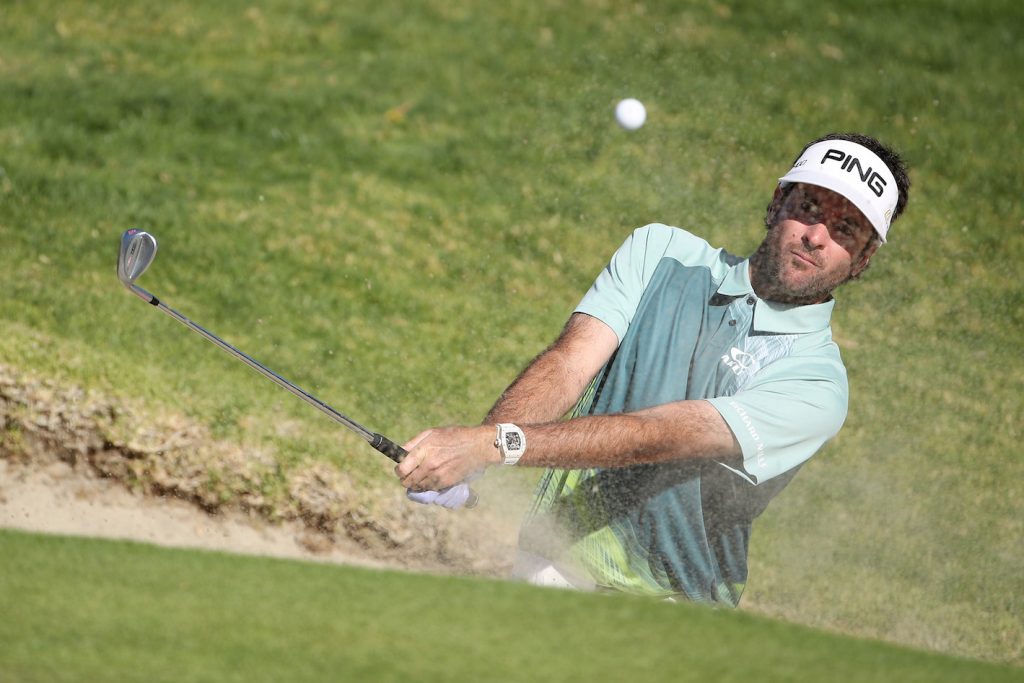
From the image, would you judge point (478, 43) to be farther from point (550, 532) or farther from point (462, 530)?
point (550, 532)

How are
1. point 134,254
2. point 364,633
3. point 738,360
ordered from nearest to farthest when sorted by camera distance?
point 364,633, point 738,360, point 134,254

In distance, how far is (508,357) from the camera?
8.12 m

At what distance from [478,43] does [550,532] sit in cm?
643

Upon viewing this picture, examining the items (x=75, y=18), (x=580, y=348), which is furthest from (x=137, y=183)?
(x=580, y=348)

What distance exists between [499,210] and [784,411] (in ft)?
16.1

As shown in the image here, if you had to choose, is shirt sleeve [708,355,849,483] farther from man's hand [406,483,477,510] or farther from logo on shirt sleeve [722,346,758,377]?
man's hand [406,483,477,510]

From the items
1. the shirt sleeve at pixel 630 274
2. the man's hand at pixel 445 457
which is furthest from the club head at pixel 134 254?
the shirt sleeve at pixel 630 274

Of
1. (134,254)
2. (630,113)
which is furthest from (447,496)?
(630,113)

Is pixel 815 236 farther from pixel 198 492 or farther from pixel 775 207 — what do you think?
pixel 198 492

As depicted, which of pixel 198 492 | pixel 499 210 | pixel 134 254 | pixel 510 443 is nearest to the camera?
pixel 510 443

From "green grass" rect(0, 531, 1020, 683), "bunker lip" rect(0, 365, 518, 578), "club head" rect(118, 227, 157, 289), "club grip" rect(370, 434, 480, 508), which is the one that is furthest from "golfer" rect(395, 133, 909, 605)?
"bunker lip" rect(0, 365, 518, 578)

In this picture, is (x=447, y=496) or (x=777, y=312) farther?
(x=777, y=312)

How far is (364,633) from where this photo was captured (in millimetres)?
3484

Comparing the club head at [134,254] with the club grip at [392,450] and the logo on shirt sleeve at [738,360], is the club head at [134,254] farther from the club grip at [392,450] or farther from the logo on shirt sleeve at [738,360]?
the logo on shirt sleeve at [738,360]
